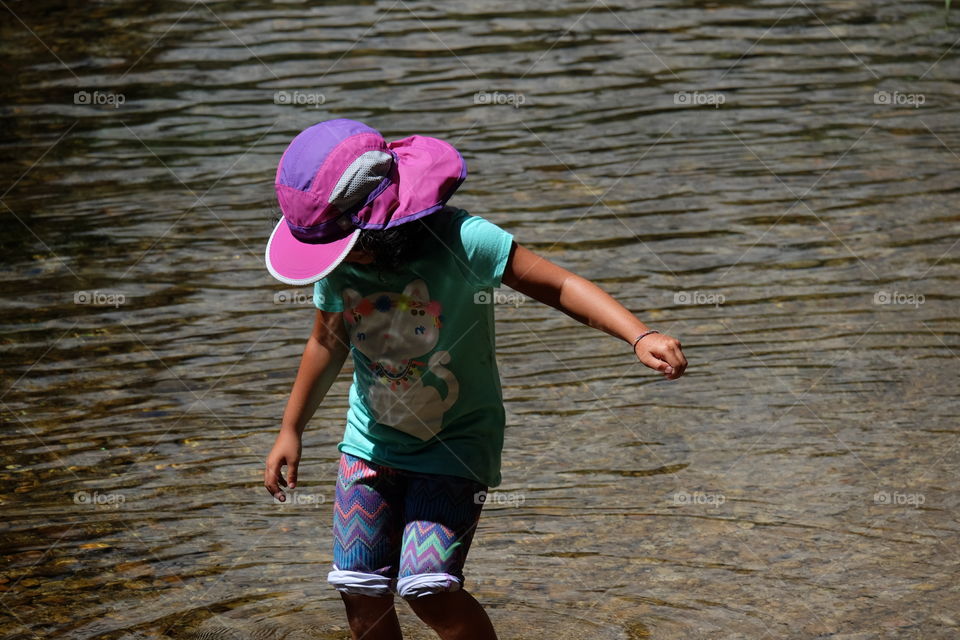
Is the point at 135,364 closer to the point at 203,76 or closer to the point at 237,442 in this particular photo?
the point at 237,442

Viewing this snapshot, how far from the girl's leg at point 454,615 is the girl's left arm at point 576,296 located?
701 millimetres

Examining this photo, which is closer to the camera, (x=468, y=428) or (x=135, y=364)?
(x=468, y=428)

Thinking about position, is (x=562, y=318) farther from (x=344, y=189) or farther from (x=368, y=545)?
(x=344, y=189)

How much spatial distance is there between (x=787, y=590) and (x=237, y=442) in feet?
7.13

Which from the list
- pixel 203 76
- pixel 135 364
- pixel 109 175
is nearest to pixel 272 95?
pixel 203 76

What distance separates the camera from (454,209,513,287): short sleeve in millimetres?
2838

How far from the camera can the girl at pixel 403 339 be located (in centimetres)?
274

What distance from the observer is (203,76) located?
9867 millimetres

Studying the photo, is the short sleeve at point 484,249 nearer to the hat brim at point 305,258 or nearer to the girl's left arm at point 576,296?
the girl's left arm at point 576,296

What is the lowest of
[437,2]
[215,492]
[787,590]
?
[787,590]

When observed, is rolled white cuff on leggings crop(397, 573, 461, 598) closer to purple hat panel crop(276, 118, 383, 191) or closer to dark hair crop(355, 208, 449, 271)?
dark hair crop(355, 208, 449, 271)

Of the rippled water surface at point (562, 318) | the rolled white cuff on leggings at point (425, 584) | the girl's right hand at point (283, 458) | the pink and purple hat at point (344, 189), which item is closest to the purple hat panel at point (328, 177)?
the pink and purple hat at point (344, 189)

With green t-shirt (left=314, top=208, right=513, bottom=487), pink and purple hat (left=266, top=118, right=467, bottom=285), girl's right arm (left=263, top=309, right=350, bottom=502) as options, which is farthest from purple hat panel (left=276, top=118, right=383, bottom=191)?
girl's right arm (left=263, top=309, right=350, bottom=502)

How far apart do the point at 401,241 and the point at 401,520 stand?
689mm
